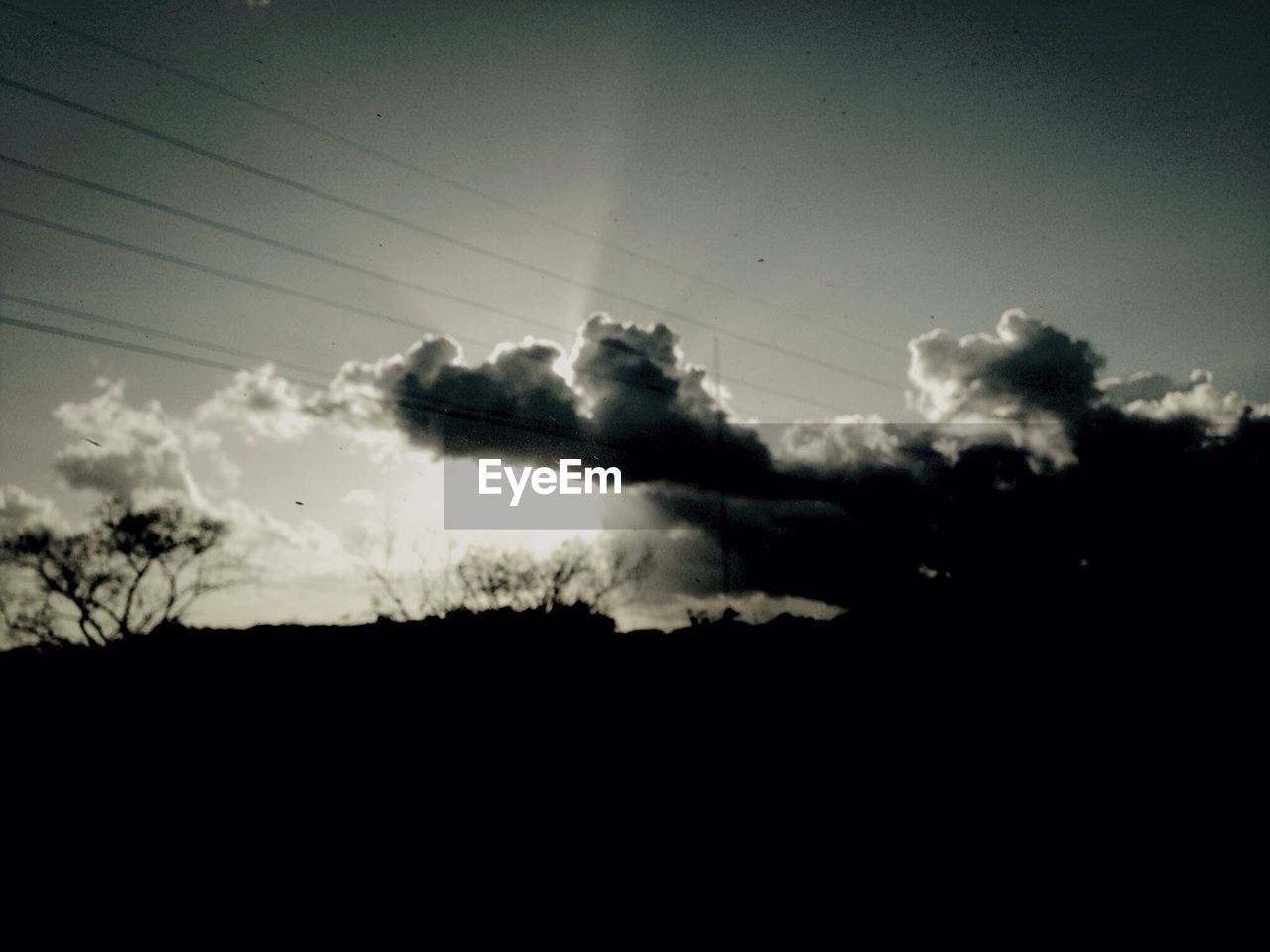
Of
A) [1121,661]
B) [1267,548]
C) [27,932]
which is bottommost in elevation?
[27,932]

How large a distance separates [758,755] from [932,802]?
3.10 m

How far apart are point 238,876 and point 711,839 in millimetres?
6955

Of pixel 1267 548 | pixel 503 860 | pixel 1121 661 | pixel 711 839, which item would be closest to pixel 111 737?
pixel 503 860

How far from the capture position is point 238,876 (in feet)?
32.7

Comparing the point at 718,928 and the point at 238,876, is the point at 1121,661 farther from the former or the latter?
the point at 238,876

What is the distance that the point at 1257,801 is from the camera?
11.1 metres

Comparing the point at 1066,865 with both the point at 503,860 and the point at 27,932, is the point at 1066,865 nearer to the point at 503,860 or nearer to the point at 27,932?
the point at 503,860

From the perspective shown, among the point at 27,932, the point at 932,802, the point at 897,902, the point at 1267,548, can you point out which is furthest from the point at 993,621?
the point at 1267,548

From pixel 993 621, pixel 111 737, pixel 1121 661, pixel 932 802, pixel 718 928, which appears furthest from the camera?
pixel 993 621

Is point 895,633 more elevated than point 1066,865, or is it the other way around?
point 895,633

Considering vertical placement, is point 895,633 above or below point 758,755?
above

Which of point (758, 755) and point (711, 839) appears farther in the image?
point (758, 755)

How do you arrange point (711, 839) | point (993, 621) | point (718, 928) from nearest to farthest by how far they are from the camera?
point (718, 928) < point (711, 839) < point (993, 621)

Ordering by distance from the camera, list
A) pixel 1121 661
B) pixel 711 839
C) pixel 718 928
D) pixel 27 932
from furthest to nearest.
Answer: pixel 1121 661 → pixel 711 839 → pixel 27 932 → pixel 718 928
